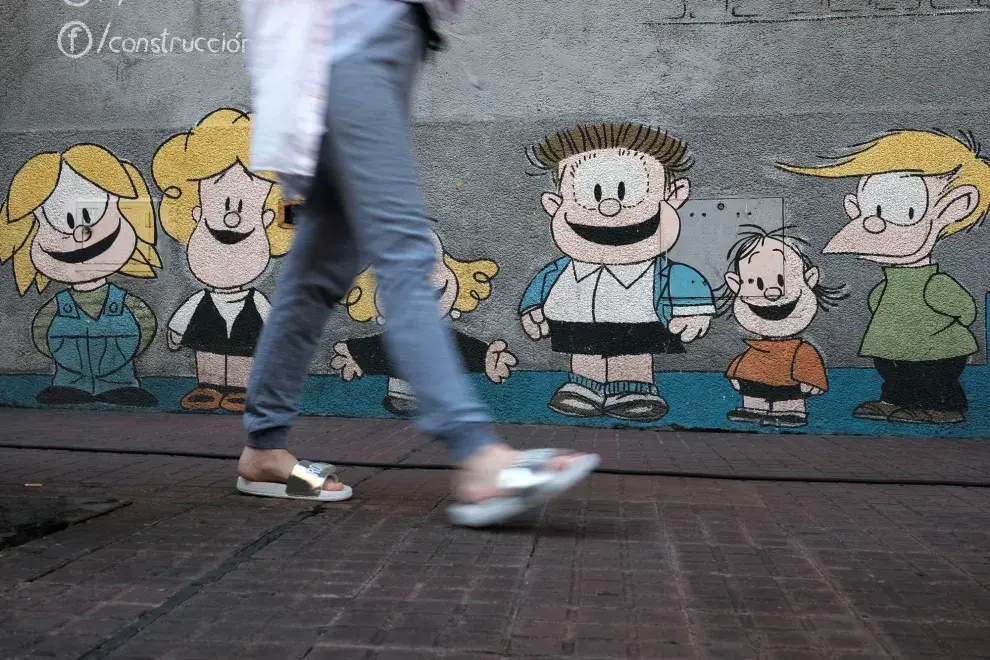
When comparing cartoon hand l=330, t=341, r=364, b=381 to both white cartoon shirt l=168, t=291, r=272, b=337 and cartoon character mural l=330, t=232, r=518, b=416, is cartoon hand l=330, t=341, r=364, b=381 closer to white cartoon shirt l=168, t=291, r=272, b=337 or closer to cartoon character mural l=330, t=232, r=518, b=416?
cartoon character mural l=330, t=232, r=518, b=416

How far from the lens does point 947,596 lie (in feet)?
6.94

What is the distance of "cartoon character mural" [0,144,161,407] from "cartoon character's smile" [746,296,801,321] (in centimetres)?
383

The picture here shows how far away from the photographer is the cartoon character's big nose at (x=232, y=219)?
6062 mm

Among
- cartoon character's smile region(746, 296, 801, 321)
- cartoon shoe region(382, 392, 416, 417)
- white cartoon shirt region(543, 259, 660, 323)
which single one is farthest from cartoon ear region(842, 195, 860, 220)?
cartoon shoe region(382, 392, 416, 417)

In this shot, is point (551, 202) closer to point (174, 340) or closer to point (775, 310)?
point (775, 310)

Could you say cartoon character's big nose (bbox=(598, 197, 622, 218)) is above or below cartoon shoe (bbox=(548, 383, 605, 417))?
above

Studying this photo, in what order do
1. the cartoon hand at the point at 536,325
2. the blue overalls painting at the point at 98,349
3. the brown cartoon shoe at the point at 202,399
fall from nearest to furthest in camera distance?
1. the cartoon hand at the point at 536,325
2. the brown cartoon shoe at the point at 202,399
3. the blue overalls painting at the point at 98,349

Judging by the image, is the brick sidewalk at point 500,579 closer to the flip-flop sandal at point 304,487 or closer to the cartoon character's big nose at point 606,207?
the flip-flop sandal at point 304,487

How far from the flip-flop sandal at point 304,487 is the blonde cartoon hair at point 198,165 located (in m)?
3.17

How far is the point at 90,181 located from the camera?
20.3 feet

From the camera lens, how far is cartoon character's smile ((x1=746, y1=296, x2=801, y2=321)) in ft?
18.4

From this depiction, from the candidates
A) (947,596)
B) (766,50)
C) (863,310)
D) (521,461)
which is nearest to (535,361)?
(863,310)

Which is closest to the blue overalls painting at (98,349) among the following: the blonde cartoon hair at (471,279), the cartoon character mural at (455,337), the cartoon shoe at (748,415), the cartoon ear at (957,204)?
the cartoon character mural at (455,337)

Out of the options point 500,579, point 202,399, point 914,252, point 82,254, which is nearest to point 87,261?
point 82,254
